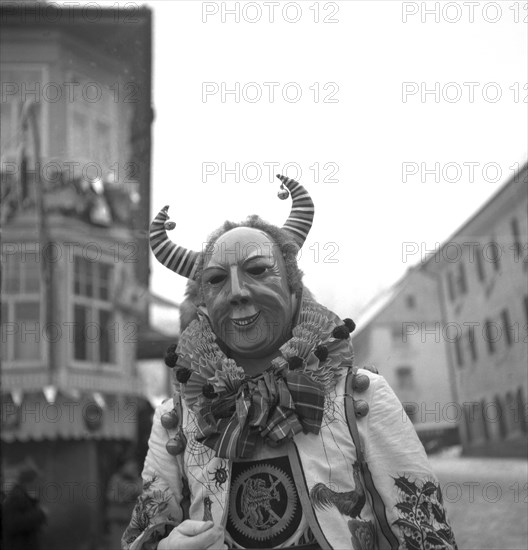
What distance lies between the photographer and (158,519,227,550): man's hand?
2023mm

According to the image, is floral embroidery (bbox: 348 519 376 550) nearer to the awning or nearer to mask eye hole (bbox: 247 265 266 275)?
mask eye hole (bbox: 247 265 266 275)

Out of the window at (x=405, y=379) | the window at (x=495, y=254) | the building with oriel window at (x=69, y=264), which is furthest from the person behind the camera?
the building with oriel window at (x=69, y=264)

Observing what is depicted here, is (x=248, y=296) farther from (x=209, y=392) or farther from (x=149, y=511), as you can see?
(x=149, y=511)

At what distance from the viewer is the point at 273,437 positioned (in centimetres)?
221

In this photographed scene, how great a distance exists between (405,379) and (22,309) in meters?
5.19

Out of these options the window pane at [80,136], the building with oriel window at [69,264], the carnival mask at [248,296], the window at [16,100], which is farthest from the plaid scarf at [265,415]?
the window pane at [80,136]

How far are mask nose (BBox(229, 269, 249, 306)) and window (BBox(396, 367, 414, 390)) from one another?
155 cm

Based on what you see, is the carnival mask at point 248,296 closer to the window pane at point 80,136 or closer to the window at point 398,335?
the window at point 398,335

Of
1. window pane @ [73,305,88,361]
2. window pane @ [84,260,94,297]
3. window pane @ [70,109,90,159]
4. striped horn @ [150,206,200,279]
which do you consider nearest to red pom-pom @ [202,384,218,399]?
striped horn @ [150,206,200,279]

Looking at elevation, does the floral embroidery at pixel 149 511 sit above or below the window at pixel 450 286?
below

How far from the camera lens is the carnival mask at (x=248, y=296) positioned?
2381mm

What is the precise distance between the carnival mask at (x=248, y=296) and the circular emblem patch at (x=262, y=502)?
1.38 feet

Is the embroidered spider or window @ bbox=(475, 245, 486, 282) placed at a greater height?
window @ bbox=(475, 245, 486, 282)

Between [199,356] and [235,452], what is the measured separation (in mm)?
387
